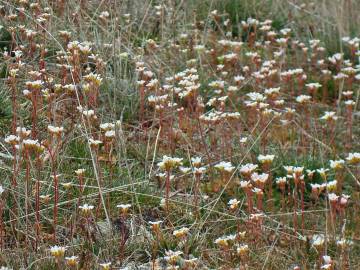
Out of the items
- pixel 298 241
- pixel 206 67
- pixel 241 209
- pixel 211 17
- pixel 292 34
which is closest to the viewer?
pixel 298 241

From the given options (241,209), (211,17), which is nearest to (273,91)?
(241,209)

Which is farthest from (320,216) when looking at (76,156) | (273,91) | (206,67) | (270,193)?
(206,67)

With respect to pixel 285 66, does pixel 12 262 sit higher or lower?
higher

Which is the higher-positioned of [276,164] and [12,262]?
[12,262]

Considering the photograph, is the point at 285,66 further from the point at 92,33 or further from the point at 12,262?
the point at 12,262

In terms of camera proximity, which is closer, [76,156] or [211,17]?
[76,156]

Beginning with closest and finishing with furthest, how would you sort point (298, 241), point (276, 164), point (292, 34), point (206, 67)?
point (298, 241) → point (276, 164) → point (206, 67) → point (292, 34)

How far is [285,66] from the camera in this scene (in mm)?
5625

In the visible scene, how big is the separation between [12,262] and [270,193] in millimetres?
1284

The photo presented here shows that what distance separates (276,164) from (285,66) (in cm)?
168

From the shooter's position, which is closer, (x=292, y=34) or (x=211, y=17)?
(x=211, y=17)

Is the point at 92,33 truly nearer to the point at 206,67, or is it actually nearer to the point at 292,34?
the point at 206,67

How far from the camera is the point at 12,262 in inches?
113

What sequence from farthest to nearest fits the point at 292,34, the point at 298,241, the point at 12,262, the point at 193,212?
1. the point at 292,34
2. the point at 193,212
3. the point at 298,241
4. the point at 12,262
